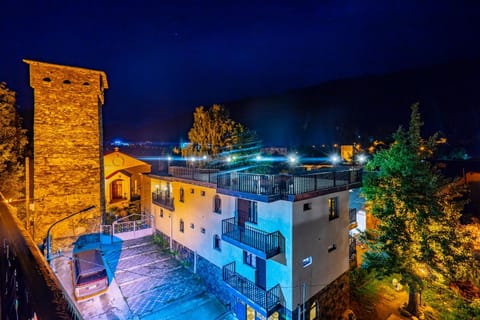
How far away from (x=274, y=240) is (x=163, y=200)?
10.2 m

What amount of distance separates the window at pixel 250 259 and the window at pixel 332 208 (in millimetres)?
3873

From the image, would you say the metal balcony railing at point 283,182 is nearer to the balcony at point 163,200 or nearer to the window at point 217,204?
the window at point 217,204

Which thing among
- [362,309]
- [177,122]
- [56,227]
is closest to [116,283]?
[56,227]

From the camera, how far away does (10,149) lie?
50.4 feet

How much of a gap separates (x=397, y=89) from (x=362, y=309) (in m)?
83.6

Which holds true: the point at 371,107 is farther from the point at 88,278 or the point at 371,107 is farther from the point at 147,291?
the point at 88,278

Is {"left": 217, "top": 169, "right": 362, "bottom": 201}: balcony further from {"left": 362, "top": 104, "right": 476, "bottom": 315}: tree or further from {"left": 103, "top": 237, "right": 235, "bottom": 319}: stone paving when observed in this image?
{"left": 103, "top": 237, "right": 235, "bottom": 319}: stone paving

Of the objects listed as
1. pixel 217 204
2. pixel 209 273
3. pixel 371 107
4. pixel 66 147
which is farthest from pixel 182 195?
pixel 371 107

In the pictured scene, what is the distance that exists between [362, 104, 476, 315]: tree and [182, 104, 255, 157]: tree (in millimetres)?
11562

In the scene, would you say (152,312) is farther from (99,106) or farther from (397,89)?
(397,89)

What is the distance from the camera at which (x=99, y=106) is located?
1639 centimetres

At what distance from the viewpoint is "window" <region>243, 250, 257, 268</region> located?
33.4 ft

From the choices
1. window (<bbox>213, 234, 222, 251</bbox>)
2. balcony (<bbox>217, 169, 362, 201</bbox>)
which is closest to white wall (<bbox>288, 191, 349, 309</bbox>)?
balcony (<bbox>217, 169, 362, 201</bbox>)

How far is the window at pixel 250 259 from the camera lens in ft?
33.4
